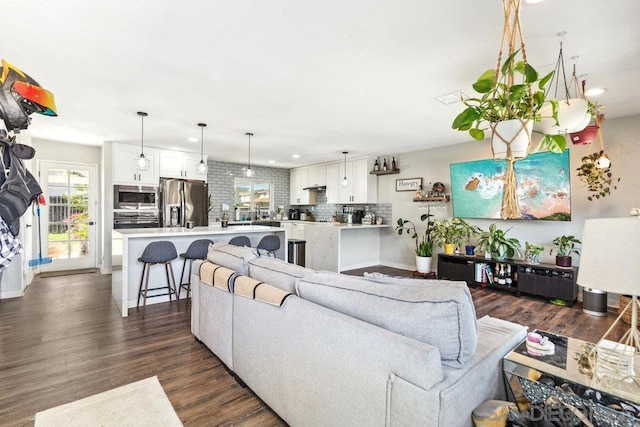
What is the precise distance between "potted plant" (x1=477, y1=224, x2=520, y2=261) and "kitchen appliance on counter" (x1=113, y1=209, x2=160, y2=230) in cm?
583

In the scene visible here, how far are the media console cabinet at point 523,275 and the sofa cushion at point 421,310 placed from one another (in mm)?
3874

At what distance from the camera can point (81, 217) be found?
599 cm

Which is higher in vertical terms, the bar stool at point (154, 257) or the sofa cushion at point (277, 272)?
the sofa cushion at point (277, 272)

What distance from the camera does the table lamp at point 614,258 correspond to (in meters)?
1.05

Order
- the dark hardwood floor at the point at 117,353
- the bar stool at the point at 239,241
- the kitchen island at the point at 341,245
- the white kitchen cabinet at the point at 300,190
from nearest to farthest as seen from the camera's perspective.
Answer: the dark hardwood floor at the point at 117,353, the bar stool at the point at 239,241, the kitchen island at the point at 341,245, the white kitchen cabinet at the point at 300,190

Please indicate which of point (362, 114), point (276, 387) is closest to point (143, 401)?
point (276, 387)

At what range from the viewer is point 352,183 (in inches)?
275

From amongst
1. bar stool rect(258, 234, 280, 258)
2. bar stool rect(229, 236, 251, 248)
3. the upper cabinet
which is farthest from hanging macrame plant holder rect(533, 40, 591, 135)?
the upper cabinet

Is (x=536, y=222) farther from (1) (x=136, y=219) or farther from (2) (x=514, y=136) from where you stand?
(1) (x=136, y=219)

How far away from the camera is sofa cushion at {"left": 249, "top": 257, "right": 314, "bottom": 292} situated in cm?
186

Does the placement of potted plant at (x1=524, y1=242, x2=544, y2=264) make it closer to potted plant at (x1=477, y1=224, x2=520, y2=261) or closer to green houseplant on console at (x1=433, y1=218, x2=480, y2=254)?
potted plant at (x1=477, y1=224, x2=520, y2=261)

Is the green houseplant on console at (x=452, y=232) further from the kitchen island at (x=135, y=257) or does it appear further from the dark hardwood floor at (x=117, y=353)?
the kitchen island at (x=135, y=257)

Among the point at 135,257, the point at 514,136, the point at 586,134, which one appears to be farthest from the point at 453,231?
the point at 135,257

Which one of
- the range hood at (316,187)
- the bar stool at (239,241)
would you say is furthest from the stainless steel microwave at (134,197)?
the range hood at (316,187)
